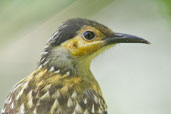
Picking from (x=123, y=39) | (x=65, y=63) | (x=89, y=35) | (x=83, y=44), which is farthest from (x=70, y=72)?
(x=123, y=39)

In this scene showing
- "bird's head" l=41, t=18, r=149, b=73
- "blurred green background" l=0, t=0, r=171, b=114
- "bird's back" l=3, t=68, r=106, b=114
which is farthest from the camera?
"blurred green background" l=0, t=0, r=171, b=114

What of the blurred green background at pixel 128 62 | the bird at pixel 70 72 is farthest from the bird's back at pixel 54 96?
the blurred green background at pixel 128 62

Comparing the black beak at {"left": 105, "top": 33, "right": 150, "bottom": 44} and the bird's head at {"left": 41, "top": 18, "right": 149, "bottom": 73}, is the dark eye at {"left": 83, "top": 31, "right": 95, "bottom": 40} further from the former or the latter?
the black beak at {"left": 105, "top": 33, "right": 150, "bottom": 44}

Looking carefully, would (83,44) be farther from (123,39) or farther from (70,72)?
(123,39)

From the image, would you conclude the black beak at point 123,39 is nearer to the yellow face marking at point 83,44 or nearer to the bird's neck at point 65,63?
the yellow face marking at point 83,44

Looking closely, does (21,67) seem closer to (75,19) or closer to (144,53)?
(75,19)

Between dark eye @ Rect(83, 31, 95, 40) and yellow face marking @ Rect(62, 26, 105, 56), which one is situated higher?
dark eye @ Rect(83, 31, 95, 40)

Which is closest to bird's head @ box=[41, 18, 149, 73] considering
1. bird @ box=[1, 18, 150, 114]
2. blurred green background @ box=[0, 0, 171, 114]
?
bird @ box=[1, 18, 150, 114]

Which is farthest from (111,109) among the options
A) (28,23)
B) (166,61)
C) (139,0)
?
(28,23)
